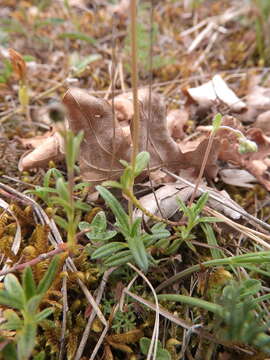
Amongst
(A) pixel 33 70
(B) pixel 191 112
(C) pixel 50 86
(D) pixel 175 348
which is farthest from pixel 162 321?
(A) pixel 33 70

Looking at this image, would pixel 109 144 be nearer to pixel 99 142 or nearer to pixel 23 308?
pixel 99 142

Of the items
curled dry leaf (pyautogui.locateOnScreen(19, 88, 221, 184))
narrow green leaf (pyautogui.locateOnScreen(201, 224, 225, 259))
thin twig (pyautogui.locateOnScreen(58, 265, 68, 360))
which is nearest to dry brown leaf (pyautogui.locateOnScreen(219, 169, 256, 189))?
curled dry leaf (pyautogui.locateOnScreen(19, 88, 221, 184))

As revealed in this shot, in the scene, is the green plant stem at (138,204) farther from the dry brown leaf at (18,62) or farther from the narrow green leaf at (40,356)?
the dry brown leaf at (18,62)

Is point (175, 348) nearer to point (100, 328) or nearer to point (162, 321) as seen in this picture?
point (162, 321)

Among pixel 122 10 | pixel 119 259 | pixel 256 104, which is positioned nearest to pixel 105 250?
pixel 119 259

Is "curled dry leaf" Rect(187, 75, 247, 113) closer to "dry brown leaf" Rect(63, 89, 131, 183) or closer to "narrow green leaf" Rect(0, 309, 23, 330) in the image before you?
"dry brown leaf" Rect(63, 89, 131, 183)
